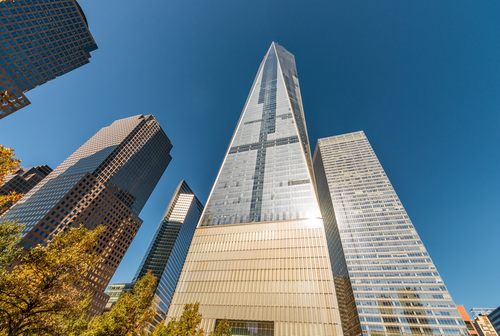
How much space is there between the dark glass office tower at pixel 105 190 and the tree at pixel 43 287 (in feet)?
254

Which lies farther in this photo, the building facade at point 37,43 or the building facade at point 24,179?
the building facade at point 24,179

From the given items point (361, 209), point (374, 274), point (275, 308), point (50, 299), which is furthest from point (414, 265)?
point (50, 299)

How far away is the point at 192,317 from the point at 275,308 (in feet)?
62.7

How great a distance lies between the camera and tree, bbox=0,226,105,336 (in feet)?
36.7

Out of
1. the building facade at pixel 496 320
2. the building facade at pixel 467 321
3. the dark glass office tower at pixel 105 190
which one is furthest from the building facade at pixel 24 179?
the building facade at pixel 496 320

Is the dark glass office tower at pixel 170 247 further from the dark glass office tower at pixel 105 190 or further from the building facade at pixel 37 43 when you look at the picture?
the building facade at pixel 37 43

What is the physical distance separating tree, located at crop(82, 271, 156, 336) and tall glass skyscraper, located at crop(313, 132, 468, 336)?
9109cm

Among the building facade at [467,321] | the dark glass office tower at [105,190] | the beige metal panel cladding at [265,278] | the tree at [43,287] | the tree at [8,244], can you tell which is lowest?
the tree at [43,287]

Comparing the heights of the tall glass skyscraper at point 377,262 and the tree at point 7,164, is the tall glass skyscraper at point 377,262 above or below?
above

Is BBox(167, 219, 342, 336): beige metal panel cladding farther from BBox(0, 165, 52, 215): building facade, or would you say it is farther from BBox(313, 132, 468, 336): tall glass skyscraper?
BBox(0, 165, 52, 215): building facade

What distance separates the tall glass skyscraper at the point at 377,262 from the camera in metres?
79.1

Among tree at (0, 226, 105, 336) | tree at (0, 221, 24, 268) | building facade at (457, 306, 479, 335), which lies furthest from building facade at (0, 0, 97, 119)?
building facade at (457, 306, 479, 335)

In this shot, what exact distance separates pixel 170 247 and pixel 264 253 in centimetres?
12724

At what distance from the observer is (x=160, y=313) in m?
124
